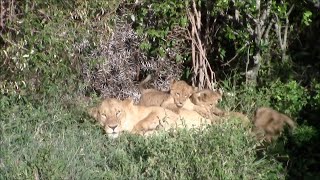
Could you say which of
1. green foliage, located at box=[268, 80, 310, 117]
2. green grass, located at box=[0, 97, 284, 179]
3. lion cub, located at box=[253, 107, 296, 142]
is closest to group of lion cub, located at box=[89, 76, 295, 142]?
lion cub, located at box=[253, 107, 296, 142]

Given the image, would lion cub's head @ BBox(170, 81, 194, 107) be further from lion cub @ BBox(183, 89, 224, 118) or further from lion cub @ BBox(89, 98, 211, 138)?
lion cub @ BBox(89, 98, 211, 138)

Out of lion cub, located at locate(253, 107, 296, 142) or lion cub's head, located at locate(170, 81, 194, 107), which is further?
lion cub's head, located at locate(170, 81, 194, 107)

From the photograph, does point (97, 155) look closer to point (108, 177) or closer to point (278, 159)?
point (108, 177)

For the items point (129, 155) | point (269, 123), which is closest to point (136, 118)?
point (129, 155)

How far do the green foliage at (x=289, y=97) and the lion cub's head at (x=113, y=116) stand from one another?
201 cm

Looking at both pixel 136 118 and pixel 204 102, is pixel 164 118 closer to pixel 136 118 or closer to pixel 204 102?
pixel 136 118

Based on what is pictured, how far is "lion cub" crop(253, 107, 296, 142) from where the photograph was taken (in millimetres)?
9383

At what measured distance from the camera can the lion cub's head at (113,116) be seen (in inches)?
364

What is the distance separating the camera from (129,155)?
849cm

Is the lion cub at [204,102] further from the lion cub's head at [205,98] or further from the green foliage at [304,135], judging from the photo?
the green foliage at [304,135]

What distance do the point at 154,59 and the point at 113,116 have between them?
1967 millimetres

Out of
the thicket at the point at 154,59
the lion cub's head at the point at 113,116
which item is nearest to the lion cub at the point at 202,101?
the thicket at the point at 154,59

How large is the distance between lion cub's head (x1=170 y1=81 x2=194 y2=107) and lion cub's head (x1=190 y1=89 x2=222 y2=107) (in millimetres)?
77

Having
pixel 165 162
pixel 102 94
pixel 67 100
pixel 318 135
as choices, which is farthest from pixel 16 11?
pixel 318 135
